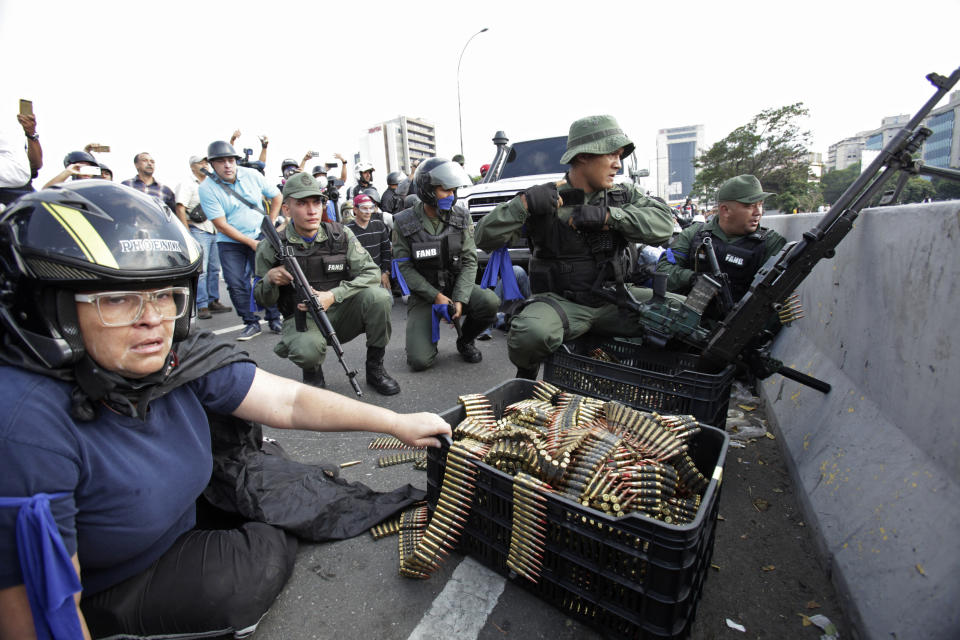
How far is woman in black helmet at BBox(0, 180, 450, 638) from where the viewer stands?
1.32 metres

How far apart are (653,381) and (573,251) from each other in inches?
51.0

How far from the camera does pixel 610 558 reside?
178 centimetres

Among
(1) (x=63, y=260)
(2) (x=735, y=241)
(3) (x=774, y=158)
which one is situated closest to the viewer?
(1) (x=63, y=260)

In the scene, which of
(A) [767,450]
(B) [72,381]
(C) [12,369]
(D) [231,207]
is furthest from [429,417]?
(D) [231,207]

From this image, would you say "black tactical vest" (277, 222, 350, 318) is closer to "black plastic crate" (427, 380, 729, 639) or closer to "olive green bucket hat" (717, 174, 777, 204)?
"black plastic crate" (427, 380, 729, 639)

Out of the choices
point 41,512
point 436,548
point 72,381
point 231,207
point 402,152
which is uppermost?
point 402,152

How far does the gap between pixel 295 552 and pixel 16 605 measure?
Answer: 45.8 inches

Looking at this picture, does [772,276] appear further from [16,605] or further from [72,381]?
[16,605]

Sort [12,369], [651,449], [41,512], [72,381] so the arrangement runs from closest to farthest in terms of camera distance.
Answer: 1. [41,512]
2. [12,369]
3. [72,381]
4. [651,449]

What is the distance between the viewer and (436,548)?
215 cm

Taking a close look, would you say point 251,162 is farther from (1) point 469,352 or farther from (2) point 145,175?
(1) point 469,352

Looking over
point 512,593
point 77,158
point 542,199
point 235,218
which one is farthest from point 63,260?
point 77,158

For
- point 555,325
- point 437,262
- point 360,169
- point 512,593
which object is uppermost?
point 360,169

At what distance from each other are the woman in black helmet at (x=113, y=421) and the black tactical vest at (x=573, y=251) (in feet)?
7.34
